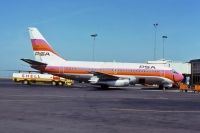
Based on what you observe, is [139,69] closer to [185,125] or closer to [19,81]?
[19,81]

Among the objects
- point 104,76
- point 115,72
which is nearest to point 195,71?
point 115,72

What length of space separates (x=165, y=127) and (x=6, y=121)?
5.94 m

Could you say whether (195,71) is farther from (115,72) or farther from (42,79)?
(115,72)

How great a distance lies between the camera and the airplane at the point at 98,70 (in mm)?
56844

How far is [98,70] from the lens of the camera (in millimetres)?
58875

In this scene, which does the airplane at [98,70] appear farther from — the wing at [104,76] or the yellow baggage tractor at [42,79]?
the yellow baggage tractor at [42,79]

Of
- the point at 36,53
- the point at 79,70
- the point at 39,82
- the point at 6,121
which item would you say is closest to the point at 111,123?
the point at 6,121

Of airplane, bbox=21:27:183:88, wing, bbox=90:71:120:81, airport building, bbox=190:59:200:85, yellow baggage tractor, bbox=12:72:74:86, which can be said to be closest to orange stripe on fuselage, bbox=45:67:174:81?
airplane, bbox=21:27:183:88

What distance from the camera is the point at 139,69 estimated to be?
5881 cm

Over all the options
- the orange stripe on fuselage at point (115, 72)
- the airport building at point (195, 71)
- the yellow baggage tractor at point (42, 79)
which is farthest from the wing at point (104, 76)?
the airport building at point (195, 71)

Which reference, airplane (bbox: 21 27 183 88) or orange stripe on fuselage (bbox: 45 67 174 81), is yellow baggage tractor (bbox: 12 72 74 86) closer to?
airplane (bbox: 21 27 183 88)

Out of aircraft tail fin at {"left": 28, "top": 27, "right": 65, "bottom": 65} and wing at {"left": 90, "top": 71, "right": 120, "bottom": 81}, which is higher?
aircraft tail fin at {"left": 28, "top": 27, "right": 65, "bottom": 65}

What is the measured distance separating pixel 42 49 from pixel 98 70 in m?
8.60

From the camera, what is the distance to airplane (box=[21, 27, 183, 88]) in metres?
56.8
